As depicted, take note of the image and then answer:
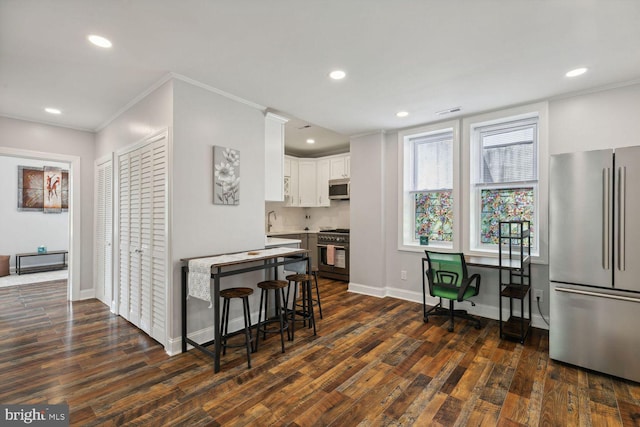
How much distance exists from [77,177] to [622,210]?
21.3ft

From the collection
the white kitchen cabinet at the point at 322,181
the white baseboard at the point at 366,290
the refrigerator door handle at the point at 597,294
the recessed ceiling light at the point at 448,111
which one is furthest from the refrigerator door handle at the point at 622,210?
the white kitchen cabinet at the point at 322,181

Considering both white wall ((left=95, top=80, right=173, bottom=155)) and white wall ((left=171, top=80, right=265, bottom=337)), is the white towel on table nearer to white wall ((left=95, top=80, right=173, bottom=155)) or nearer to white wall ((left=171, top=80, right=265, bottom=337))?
white wall ((left=171, top=80, right=265, bottom=337))

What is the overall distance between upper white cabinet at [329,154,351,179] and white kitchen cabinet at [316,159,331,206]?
0.38ft

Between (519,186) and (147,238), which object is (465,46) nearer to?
(519,186)

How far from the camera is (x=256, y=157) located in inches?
137

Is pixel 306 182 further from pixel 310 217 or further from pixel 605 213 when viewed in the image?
pixel 605 213

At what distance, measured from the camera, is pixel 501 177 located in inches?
147

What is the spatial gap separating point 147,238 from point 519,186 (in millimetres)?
4326

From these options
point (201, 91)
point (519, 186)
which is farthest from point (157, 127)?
point (519, 186)

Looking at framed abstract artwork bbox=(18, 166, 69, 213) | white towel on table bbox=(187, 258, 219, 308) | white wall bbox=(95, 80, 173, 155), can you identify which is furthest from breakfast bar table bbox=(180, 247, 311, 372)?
framed abstract artwork bbox=(18, 166, 69, 213)

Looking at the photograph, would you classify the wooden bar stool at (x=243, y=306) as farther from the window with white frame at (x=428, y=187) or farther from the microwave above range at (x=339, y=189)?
the microwave above range at (x=339, y=189)

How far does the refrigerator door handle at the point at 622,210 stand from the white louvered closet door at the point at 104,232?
5.33 meters

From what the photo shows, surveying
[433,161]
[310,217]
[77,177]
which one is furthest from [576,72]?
[77,177]

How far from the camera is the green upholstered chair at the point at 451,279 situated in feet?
10.7
